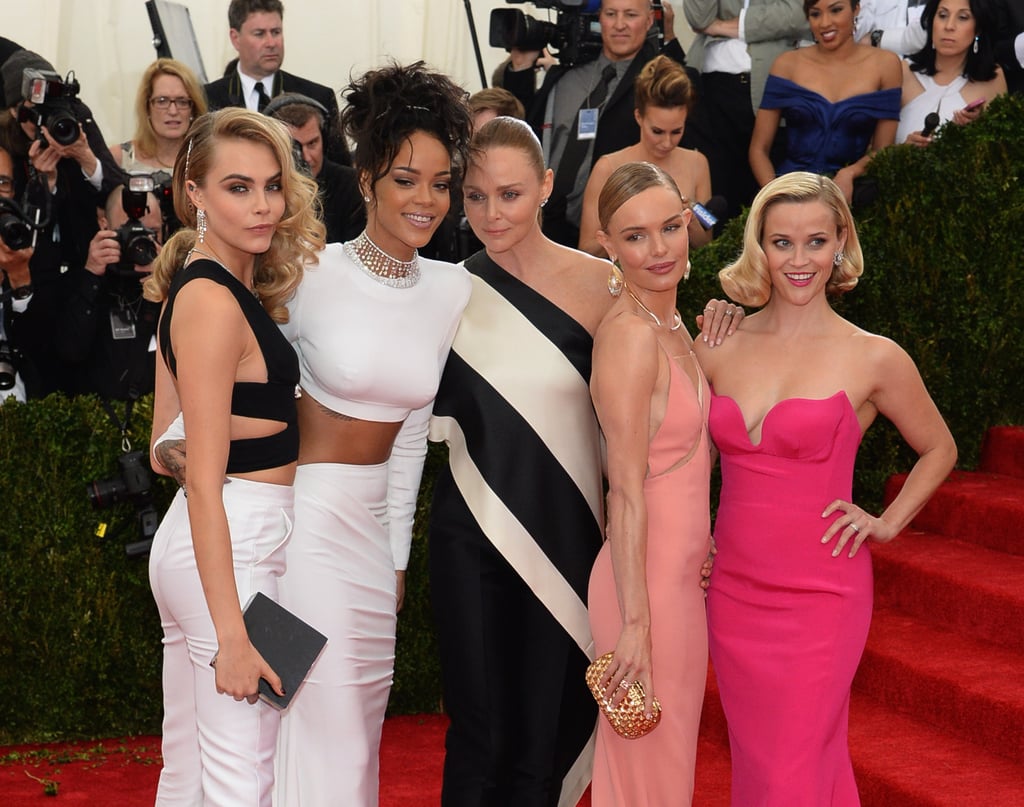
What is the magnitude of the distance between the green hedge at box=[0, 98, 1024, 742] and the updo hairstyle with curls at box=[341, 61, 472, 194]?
2.07 metres

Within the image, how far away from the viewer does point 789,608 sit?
3029mm

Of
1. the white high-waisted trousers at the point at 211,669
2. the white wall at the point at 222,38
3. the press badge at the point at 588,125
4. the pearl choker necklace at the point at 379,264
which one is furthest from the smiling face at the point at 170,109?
the white high-waisted trousers at the point at 211,669

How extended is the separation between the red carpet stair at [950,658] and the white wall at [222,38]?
3.64 m

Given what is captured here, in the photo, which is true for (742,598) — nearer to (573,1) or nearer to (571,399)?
(571,399)

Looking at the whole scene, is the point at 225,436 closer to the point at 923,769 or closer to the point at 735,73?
the point at 923,769

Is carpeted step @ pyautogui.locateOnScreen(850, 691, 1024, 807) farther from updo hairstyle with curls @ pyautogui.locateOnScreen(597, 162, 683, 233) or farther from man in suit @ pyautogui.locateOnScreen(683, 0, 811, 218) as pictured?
man in suit @ pyautogui.locateOnScreen(683, 0, 811, 218)

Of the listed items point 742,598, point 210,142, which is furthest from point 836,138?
point 210,142

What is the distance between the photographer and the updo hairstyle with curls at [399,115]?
294 centimetres

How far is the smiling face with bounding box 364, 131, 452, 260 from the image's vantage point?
2.95m

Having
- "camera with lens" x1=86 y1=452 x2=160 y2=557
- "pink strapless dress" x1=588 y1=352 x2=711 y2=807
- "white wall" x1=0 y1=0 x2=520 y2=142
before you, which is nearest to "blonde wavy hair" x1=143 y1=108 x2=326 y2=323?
"pink strapless dress" x1=588 y1=352 x2=711 y2=807

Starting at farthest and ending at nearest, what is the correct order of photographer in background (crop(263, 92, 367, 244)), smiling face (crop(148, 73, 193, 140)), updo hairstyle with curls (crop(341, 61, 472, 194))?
1. smiling face (crop(148, 73, 193, 140))
2. photographer in background (crop(263, 92, 367, 244))
3. updo hairstyle with curls (crop(341, 61, 472, 194))

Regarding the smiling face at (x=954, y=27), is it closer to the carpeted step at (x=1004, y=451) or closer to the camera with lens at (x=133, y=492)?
the carpeted step at (x=1004, y=451)

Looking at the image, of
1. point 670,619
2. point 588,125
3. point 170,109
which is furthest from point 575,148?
point 670,619

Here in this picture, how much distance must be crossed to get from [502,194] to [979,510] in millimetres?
2783
